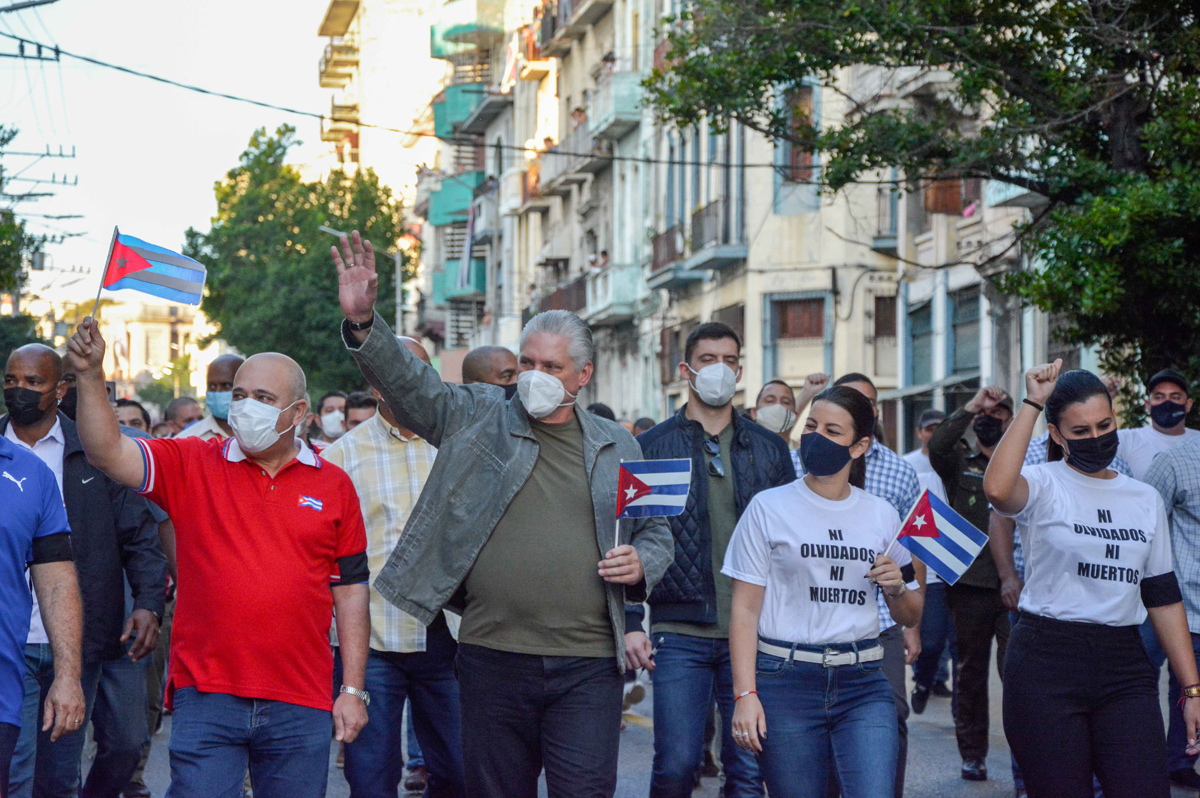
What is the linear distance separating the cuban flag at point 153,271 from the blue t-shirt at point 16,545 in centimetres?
96

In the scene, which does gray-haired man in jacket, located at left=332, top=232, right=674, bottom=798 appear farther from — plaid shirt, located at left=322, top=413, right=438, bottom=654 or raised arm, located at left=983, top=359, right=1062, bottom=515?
plaid shirt, located at left=322, top=413, right=438, bottom=654

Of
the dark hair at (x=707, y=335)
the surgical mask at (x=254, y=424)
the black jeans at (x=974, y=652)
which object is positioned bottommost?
the black jeans at (x=974, y=652)

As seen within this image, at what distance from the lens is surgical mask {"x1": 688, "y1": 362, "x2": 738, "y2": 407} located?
709cm

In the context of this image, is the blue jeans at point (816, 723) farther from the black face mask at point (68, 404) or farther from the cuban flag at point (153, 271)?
the black face mask at point (68, 404)

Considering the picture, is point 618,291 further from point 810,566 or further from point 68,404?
point 810,566

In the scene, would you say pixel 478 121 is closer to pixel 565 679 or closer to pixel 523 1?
pixel 523 1

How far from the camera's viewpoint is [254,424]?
219 inches

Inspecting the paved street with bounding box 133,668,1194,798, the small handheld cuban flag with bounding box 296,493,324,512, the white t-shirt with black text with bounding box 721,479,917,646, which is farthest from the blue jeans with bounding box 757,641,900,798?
the paved street with bounding box 133,668,1194,798

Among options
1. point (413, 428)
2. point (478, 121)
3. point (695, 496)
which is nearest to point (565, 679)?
point (413, 428)

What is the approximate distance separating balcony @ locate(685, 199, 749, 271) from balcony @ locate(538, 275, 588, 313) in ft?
25.1

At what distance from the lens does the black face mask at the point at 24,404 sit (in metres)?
6.53

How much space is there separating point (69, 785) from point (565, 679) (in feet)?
7.28

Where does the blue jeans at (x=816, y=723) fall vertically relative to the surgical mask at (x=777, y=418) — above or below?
below

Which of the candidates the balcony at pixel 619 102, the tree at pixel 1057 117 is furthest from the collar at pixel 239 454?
the balcony at pixel 619 102
